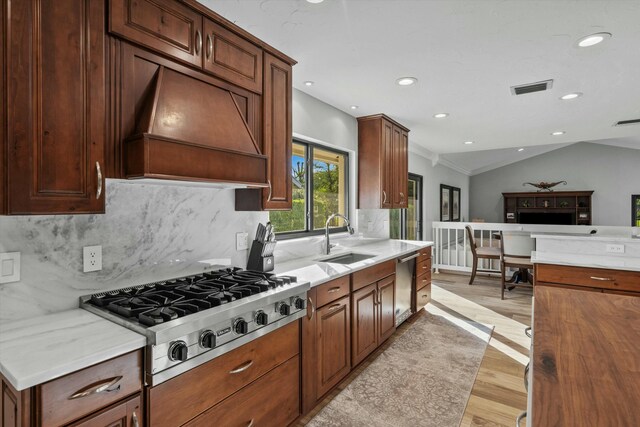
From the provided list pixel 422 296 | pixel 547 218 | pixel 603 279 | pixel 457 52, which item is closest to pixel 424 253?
pixel 422 296

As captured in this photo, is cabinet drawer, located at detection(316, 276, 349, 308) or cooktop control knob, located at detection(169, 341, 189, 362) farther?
cabinet drawer, located at detection(316, 276, 349, 308)

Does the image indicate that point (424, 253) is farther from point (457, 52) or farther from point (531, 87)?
point (457, 52)

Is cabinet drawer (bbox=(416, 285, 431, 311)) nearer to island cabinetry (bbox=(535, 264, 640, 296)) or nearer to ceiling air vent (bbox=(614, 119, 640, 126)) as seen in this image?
island cabinetry (bbox=(535, 264, 640, 296))

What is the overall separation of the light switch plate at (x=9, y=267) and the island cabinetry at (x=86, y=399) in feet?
1.45

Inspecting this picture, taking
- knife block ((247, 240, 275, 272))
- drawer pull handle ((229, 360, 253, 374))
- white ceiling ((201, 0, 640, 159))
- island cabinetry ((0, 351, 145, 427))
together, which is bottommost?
drawer pull handle ((229, 360, 253, 374))

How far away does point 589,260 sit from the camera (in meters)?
2.76

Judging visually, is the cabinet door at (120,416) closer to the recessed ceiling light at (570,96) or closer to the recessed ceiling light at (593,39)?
the recessed ceiling light at (593,39)

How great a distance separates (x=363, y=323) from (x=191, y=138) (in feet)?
6.24

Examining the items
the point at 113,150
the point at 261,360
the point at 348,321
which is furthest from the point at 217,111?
the point at 348,321

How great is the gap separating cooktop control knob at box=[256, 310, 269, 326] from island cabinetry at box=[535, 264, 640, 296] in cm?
240

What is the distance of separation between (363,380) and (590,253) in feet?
7.08

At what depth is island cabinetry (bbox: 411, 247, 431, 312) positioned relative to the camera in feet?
12.6

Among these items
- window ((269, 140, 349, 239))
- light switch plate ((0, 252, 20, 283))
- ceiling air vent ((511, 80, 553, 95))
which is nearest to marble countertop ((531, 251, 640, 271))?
ceiling air vent ((511, 80, 553, 95))

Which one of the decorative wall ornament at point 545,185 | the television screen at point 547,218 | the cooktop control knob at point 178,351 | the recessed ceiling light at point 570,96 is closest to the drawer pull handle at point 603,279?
the recessed ceiling light at point 570,96
